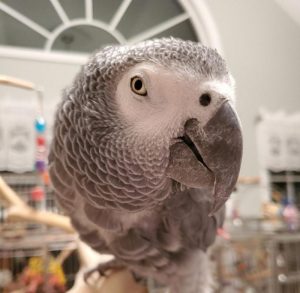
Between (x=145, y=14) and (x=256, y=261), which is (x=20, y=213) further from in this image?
(x=145, y=14)

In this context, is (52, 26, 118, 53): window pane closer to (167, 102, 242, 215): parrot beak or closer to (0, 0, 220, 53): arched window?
(0, 0, 220, 53): arched window

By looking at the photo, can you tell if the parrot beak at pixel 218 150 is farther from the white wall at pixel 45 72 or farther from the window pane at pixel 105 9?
the window pane at pixel 105 9

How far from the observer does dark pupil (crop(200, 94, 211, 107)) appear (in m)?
0.51

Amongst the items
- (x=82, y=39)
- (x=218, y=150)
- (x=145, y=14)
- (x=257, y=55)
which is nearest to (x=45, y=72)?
(x=82, y=39)

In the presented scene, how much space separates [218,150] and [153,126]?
110 mm

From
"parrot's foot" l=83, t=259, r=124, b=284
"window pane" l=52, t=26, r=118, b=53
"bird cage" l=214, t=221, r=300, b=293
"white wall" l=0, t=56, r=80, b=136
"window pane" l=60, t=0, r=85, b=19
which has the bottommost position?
"bird cage" l=214, t=221, r=300, b=293

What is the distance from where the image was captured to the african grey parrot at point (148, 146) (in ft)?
1.68

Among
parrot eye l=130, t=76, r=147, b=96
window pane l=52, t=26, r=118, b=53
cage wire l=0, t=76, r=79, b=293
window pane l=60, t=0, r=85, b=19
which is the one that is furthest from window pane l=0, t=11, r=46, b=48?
parrot eye l=130, t=76, r=147, b=96

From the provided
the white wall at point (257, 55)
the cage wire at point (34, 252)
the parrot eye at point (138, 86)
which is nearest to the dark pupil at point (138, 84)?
the parrot eye at point (138, 86)

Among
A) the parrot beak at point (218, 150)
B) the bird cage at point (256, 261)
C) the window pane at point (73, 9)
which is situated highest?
the window pane at point (73, 9)

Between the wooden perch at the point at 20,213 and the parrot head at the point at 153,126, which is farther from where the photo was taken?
the wooden perch at the point at 20,213

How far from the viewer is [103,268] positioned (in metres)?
0.85

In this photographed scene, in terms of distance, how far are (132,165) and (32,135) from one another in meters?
1.55

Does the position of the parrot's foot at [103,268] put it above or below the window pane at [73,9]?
below
